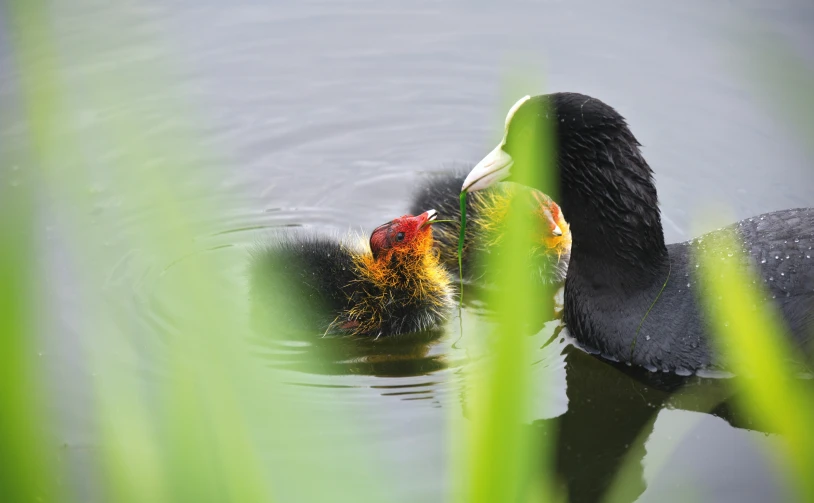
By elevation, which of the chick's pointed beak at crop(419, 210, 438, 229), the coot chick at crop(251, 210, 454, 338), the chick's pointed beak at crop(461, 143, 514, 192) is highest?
the chick's pointed beak at crop(461, 143, 514, 192)

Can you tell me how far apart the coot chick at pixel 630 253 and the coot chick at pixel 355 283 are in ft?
1.84

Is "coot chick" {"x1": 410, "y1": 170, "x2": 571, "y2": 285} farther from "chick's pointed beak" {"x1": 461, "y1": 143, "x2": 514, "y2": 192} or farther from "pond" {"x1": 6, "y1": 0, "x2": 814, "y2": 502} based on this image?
"chick's pointed beak" {"x1": 461, "y1": 143, "x2": 514, "y2": 192}

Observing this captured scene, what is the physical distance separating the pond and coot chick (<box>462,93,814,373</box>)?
18cm

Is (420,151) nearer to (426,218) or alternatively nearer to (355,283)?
(426,218)

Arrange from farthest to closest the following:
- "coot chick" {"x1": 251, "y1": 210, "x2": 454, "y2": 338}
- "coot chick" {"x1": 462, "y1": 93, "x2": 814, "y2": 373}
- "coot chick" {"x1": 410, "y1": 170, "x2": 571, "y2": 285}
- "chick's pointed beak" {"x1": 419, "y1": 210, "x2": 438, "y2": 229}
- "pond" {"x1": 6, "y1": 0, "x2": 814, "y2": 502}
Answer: "coot chick" {"x1": 410, "y1": 170, "x2": 571, "y2": 285}, "chick's pointed beak" {"x1": 419, "y1": 210, "x2": 438, "y2": 229}, "coot chick" {"x1": 251, "y1": 210, "x2": 454, "y2": 338}, "coot chick" {"x1": 462, "y1": 93, "x2": 814, "y2": 373}, "pond" {"x1": 6, "y1": 0, "x2": 814, "y2": 502}

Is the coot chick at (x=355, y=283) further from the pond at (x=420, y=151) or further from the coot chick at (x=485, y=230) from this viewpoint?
the coot chick at (x=485, y=230)

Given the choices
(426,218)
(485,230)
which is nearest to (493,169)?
(426,218)

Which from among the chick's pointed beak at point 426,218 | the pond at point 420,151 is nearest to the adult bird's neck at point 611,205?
the pond at point 420,151

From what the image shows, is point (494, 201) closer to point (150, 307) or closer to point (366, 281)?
point (366, 281)

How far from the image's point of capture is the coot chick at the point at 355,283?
4.10 metres

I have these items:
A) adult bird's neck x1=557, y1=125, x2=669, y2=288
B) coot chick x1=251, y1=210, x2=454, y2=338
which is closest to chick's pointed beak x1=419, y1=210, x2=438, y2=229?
coot chick x1=251, y1=210, x2=454, y2=338

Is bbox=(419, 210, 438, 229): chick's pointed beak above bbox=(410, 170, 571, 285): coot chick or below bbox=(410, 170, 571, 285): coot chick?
above

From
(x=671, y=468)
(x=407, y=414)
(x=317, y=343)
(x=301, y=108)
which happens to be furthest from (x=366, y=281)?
(x=301, y=108)

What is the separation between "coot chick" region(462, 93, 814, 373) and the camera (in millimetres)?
3766
